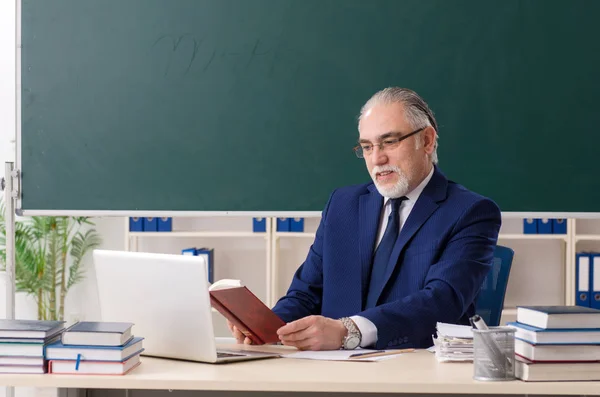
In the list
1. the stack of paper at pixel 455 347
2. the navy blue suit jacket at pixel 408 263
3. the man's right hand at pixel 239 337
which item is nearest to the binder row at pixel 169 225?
the navy blue suit jacket at pixel 408 263

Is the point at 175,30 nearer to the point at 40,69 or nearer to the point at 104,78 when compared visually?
the point at 104,78

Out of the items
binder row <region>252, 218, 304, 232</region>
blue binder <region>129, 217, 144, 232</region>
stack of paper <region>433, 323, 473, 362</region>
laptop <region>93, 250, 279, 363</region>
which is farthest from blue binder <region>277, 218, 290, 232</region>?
stack of paper <region>433, 323, 473, 362</region>

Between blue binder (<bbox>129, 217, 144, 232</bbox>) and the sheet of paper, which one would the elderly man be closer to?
the sheet of paper

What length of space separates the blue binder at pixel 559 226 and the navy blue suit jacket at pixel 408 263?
114 inches

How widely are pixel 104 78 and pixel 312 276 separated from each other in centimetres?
124

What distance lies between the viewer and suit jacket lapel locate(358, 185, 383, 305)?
2.49 m

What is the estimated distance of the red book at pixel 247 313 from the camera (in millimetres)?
1891

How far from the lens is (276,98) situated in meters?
3.19

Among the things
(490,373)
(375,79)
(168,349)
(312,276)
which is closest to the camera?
(490,373)

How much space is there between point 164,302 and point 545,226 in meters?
3.94

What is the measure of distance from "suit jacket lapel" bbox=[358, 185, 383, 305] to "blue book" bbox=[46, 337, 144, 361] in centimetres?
97

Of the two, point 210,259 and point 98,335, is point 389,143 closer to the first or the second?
point 98,335

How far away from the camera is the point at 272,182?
321 cm

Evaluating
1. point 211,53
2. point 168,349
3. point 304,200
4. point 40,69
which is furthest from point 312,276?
point 40,69
